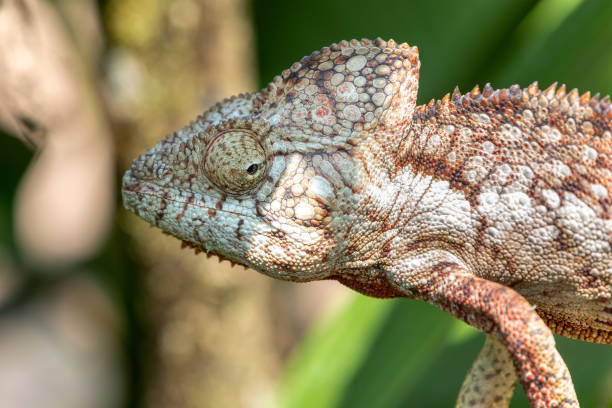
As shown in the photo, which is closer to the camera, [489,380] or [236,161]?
[236,161]

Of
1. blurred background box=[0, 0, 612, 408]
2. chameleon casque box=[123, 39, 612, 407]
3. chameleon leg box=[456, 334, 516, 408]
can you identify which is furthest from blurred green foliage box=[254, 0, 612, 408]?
chameleon casque box=[123, 39, 612, 407]

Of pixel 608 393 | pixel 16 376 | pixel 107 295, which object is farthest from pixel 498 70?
pixel 16 376

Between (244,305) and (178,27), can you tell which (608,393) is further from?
(178,27)

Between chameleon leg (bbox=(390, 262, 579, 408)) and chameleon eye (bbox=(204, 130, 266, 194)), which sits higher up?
chameleon eye (bbox=(204, 130, 266, 194))

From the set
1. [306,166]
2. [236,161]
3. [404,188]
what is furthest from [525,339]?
[236,161]

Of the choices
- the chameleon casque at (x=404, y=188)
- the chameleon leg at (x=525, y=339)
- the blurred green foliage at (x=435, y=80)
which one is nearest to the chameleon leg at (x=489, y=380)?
the chameleon casque at (x=404, y=188)

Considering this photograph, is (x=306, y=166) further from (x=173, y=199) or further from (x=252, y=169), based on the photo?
(x=173, y=199)

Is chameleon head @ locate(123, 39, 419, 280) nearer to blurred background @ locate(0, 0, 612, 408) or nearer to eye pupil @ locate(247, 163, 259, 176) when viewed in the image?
eye pupil @ locate(247, 163, 259, 176)
